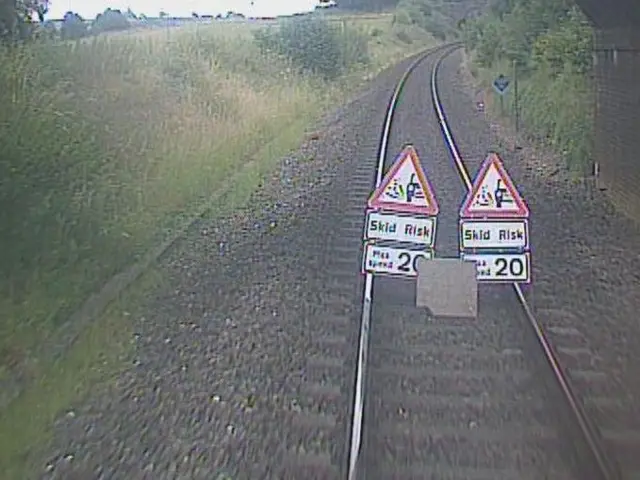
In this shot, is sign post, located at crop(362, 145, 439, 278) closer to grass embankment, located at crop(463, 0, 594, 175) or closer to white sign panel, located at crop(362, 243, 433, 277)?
white sign panel, located at crop(362, 243, 433, 277)

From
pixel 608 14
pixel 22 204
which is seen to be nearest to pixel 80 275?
pixel 22 204

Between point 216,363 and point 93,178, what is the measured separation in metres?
6.24

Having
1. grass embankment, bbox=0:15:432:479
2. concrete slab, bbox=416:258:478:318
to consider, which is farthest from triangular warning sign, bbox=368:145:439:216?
grass embankment, bbox=0:15:432:479

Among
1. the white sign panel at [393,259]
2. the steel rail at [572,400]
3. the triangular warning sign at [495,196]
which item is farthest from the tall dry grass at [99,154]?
the steel rail at [572,400]

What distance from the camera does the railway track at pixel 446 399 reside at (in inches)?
254

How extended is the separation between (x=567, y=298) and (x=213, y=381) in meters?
4.16

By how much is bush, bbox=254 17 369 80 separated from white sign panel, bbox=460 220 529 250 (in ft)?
104

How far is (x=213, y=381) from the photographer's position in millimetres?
8258

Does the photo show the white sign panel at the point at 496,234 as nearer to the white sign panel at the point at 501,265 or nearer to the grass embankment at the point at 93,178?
the white sign panel at the point at 501,265

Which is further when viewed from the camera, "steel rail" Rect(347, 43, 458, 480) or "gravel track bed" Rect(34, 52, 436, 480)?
"gravel track bed" Rect(34, 52, 436, 480)

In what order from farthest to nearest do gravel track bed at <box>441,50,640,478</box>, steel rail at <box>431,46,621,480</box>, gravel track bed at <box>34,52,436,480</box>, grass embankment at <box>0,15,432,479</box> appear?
grass embankment at <box>0,15,432,479</box> < gravel track bed at <box>441,50,640,478</box> < gravel track bed at <box>34,52,436,480</box> < steel rail at <box>431,46,621,480</box>

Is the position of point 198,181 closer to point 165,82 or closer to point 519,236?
point 165,82

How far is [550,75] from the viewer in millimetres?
28375

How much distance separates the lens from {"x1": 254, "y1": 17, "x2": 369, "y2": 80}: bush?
43.9m
